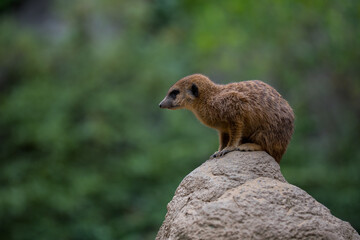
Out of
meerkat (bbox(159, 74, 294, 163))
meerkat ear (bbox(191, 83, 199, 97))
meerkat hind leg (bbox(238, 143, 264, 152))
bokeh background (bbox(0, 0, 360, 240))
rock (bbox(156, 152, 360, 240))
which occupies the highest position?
bokeh background (bbox(0, 0, 360, 240))

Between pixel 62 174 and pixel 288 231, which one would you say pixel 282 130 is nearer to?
pixel 288 231

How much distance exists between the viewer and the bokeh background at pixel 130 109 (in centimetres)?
1205

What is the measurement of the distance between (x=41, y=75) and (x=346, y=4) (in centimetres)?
904

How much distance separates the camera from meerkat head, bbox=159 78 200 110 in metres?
5.36

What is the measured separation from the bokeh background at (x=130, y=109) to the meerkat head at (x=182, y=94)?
22.4 feet

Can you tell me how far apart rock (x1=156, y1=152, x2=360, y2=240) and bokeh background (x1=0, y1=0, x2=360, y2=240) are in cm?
706

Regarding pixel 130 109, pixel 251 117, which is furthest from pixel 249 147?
pixel 130 109

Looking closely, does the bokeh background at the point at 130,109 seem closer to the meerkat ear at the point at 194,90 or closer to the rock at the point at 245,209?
the meerkat ear at the point at 194,90

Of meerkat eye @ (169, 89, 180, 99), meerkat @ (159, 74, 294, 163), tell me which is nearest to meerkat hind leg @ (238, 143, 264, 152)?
meerkat @ (159, 74, 294, 163)

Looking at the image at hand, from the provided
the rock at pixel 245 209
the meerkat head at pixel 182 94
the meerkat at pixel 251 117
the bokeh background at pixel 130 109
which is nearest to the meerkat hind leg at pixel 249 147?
the meerkat at pixel 251 117

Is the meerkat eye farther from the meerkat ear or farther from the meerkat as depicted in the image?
the meerkat

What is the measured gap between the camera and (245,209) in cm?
404

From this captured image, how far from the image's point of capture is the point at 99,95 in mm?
14531

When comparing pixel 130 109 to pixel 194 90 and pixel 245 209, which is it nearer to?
pixel 194 90
